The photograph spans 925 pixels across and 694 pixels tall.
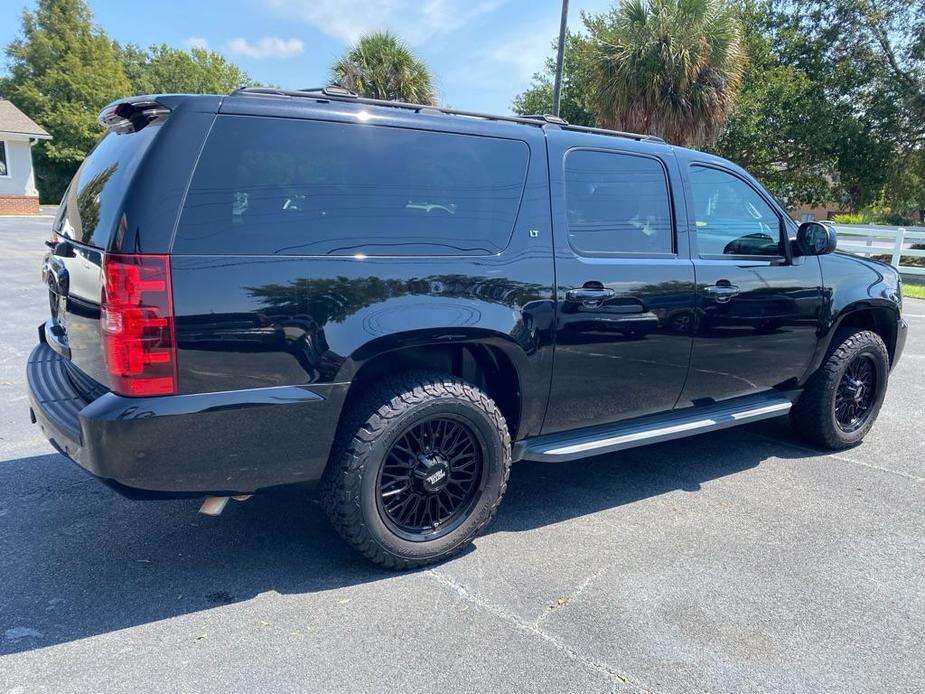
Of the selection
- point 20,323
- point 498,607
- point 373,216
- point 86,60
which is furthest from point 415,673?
point 86,60

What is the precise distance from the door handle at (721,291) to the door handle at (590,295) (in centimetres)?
72

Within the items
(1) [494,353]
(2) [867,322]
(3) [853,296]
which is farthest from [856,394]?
(1) [494,353]

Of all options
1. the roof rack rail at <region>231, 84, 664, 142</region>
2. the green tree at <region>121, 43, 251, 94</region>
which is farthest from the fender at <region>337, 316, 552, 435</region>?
the green tree at <region>121, 43, 251, 94</region>

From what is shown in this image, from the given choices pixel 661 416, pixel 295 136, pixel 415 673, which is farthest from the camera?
pixel 661 416

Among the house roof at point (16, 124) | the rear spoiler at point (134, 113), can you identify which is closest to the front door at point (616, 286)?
the rear spoiler at point (134, 113)

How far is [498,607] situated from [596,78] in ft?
47.3

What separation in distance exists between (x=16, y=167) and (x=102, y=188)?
33028 millimetres

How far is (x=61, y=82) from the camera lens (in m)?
38.8

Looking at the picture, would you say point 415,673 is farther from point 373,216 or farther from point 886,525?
point 886,525

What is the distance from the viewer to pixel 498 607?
9.29ft

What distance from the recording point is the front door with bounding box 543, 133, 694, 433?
132 inches

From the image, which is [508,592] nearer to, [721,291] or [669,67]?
[721,291]

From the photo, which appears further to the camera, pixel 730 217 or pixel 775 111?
pixel 775 111

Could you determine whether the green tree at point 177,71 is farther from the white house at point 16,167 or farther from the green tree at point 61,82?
the white house at point 16,167
